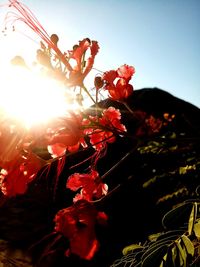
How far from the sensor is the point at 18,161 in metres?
1.30

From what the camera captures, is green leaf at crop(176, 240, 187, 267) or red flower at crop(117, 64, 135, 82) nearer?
green leaf at crop(176, 240, 187, 267)

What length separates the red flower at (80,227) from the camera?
1.17 meters

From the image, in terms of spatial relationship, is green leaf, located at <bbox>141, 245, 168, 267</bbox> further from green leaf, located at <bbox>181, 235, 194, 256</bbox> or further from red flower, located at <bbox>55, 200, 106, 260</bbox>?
red flower, located at <bbox>55, 200, 106, 260</bbox>

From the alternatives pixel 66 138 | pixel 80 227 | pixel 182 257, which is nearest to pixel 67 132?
pixel 66 138

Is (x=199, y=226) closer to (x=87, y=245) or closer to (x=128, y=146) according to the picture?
(x=87, y=245)

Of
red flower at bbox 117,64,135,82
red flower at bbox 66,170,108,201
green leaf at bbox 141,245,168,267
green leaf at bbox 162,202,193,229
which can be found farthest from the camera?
red flower at bbox 117,64,135,82

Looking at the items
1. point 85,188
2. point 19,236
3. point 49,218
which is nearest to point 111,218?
A: point 49,218

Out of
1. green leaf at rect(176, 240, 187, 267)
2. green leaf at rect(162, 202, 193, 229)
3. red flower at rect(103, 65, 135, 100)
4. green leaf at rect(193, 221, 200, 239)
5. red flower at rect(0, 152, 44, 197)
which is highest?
red flower at rect(103, 65, 135, 100)

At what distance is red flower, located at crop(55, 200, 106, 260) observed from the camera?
1.17 m

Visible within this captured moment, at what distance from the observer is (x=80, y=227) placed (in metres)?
1.25

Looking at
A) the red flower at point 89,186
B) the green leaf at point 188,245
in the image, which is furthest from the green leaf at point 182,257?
the red flower at point 89,186

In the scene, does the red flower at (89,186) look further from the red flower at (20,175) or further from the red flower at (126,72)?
the red flower at (126,72)

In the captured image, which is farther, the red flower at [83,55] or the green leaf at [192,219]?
the red flower at [83,55]

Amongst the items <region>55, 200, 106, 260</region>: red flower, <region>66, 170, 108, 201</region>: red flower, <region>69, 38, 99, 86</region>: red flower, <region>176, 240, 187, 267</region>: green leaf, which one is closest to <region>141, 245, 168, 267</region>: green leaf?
<region>176, 240, 187, 267</region>: green leaf
